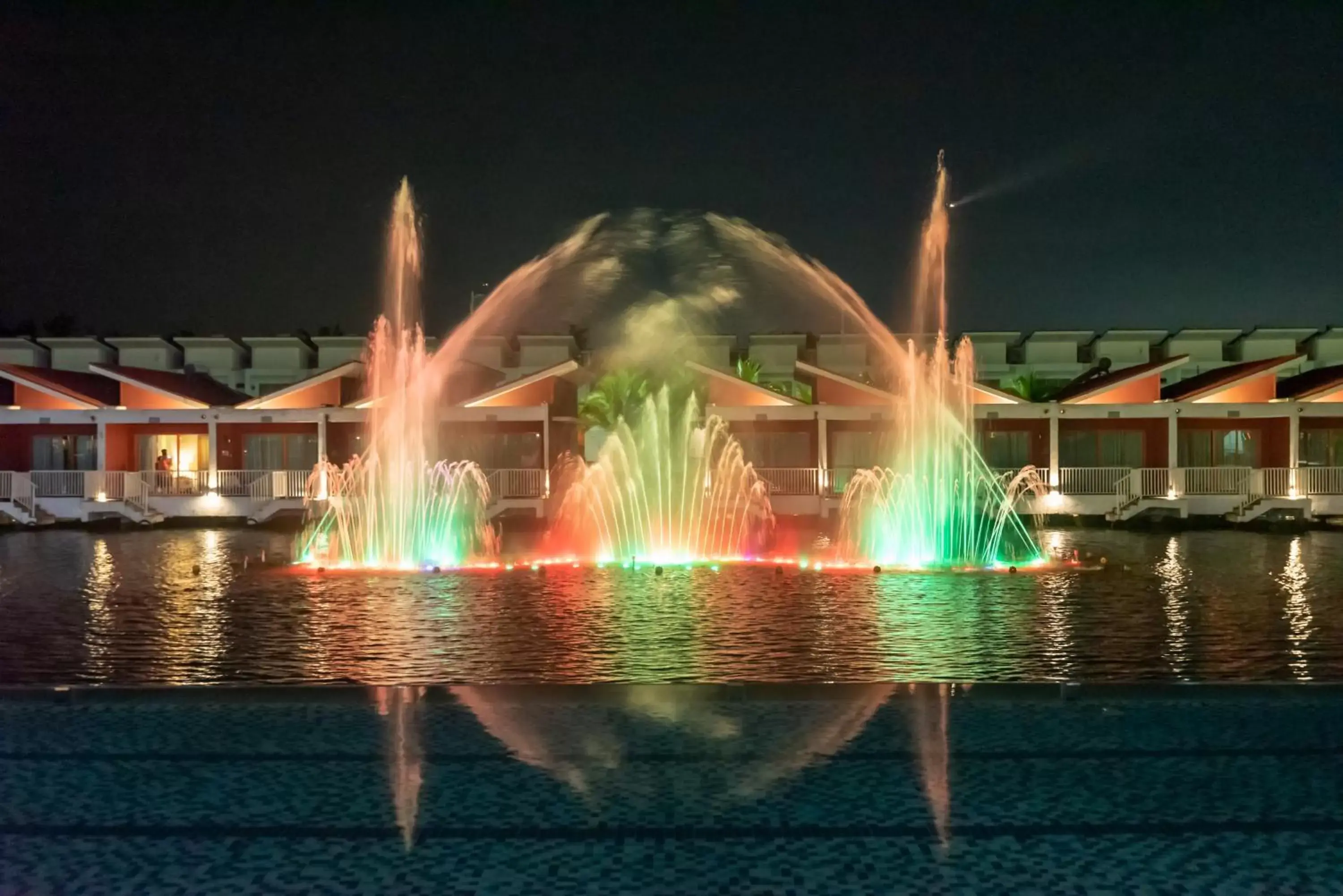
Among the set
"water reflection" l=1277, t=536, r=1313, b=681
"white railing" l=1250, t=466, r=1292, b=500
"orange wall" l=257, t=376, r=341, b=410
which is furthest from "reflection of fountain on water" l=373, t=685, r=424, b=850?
"orange wall" l=257, t=376, r=341, b=410

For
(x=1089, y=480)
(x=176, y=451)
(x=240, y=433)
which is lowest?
(x=1089, y=480)

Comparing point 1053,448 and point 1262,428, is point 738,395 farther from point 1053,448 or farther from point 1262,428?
point 1262,428

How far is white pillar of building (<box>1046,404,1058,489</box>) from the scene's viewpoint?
121 ft

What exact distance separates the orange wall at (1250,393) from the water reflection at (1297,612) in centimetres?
1642

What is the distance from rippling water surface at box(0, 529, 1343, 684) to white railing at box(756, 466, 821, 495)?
1591 cm

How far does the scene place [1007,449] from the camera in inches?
1674

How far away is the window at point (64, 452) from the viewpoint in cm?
4238

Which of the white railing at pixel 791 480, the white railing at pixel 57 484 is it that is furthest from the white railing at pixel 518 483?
the white railing at pixel 57 484

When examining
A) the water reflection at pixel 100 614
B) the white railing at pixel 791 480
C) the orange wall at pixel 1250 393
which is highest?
the orange wall at pixel 1250 393

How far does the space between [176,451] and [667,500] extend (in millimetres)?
22417

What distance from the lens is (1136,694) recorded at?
9828mm

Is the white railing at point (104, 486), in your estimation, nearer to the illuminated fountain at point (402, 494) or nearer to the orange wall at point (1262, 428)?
the illuminated fountain at point (402, 494)

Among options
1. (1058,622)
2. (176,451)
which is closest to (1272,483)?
(1058,622)

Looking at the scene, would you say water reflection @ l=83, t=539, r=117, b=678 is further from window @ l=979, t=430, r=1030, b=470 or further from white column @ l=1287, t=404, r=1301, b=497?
white column @ l=1287, t=404, r=1301, b=497
